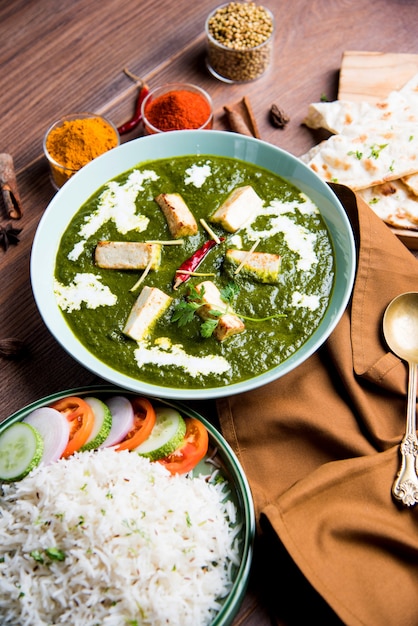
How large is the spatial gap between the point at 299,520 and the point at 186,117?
2750 mm

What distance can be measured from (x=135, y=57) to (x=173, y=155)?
48.7 inches

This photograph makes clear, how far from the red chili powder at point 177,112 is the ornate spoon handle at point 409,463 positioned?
2.29m

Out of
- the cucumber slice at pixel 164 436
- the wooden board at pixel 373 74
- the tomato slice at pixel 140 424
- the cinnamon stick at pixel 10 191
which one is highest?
the cinnamon stick at pixel 10 191

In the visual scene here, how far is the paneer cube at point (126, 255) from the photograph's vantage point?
3721 mm

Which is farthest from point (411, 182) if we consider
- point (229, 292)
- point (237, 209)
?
point (229, 292)

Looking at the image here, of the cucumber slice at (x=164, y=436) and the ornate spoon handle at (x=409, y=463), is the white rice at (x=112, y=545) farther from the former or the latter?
the ornate spoon handle at (x=409, y=463)

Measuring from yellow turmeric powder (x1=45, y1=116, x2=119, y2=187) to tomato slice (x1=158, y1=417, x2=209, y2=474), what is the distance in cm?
195

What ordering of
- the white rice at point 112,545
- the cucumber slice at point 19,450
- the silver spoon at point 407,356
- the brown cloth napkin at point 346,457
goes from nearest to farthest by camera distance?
the white rice at point 112,545
the brown cloth napkin at point 346,457
the cucumber slice at point 19,450
the silver spoon at point 407,356

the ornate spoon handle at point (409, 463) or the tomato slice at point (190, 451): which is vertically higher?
the tomato slice at point (190, 451)

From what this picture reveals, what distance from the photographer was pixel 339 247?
3785 mm

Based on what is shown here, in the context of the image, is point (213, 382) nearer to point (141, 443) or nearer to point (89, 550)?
point (141, 443)

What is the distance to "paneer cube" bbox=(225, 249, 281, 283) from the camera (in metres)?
3.64

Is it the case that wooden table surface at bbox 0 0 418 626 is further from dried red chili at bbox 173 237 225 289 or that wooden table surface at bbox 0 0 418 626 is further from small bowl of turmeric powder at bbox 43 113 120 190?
dried red chili at bbox 173 237 225 289

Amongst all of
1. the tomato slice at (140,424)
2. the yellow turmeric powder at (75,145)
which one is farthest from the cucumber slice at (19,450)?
the yellow turmeric powder at (75,145)
